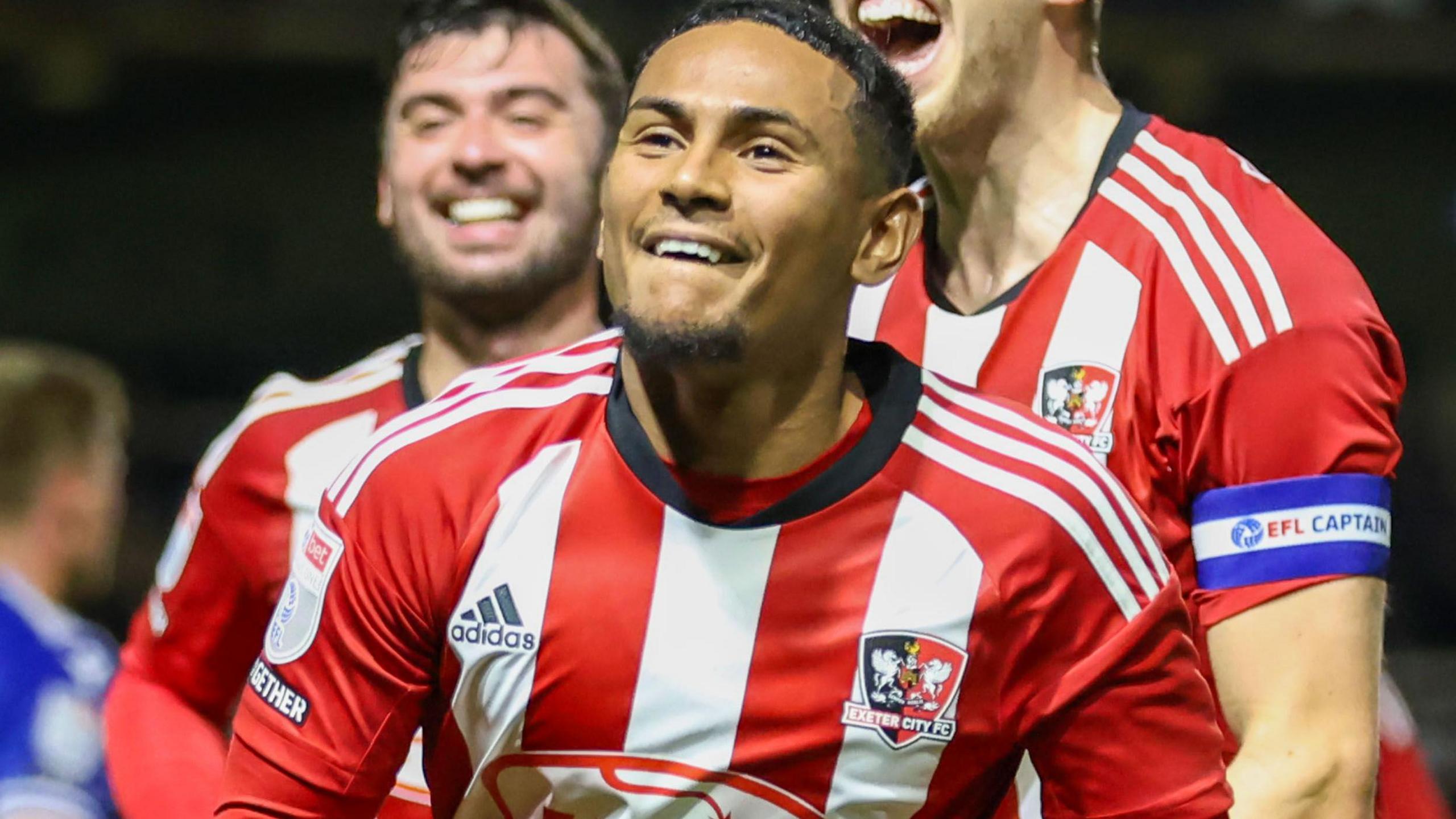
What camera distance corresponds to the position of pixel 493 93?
2.54 metres

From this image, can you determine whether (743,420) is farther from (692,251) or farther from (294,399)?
(294,399)

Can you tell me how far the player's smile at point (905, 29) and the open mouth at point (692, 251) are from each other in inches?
21.1

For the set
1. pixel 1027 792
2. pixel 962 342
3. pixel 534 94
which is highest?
pixel 534 94

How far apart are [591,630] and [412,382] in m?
0.84

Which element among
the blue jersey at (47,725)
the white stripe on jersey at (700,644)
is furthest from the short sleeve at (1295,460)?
the blue jersey at (47,725)

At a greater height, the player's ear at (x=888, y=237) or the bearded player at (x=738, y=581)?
the player's ear at (x=888, y=237)

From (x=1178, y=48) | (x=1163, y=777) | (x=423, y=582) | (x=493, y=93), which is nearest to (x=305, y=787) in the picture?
(x=423, y=582)

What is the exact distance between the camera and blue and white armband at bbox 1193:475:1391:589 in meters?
1.90

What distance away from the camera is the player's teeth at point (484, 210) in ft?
8.13

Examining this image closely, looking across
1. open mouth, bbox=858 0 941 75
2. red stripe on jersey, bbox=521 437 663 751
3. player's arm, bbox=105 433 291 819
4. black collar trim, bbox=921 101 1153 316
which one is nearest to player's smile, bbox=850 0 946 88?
open mouth, bbox=858 0 941 75

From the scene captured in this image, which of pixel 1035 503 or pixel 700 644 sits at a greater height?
pixel 1035 503

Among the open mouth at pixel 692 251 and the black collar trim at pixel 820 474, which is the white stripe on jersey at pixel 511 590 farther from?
the open mouth at pixel 692 251

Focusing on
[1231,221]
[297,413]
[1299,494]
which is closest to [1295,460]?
[1299,494]

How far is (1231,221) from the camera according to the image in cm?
201
